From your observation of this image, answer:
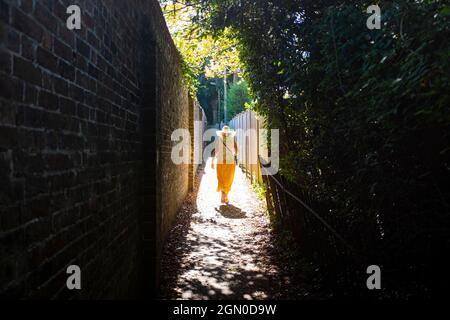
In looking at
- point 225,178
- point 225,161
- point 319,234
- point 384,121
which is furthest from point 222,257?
point 225,161

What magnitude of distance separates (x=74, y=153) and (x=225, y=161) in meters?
8.53

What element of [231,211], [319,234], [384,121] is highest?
[384,121]

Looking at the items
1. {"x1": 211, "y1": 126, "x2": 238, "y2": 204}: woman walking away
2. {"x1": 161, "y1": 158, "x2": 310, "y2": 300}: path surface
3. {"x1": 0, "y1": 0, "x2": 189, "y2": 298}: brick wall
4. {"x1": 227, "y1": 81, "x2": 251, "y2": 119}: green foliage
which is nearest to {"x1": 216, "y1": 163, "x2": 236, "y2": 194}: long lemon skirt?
{"x1": 211, "y1": 126, "x2": 238, "y2": 204}: woman walking away

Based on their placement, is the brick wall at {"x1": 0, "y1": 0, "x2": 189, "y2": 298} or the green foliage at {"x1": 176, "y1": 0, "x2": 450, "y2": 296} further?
the green foliage at {"x1": 176, "y1": 0, "x2": 450, "y2": 296}

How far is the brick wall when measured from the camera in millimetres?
1601

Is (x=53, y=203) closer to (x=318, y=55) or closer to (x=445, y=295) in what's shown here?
(x=445, y=295)

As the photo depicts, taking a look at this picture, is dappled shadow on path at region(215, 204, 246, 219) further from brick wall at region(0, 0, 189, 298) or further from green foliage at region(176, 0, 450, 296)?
brick wall at region(0, 0, 189, 298)

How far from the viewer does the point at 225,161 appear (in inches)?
424

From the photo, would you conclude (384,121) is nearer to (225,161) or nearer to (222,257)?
(222,257)

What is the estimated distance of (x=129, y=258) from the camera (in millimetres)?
3893

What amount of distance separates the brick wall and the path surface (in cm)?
68

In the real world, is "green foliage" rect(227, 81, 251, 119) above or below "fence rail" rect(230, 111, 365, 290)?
above
